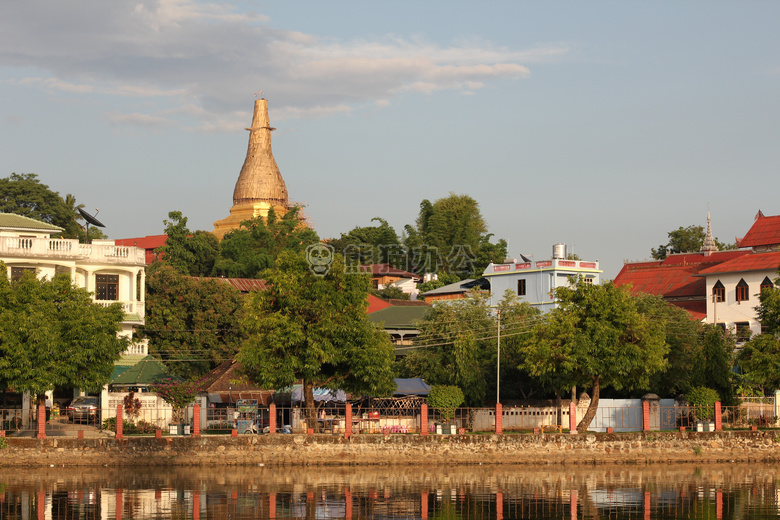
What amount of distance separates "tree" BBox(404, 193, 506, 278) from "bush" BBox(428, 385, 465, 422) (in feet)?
138

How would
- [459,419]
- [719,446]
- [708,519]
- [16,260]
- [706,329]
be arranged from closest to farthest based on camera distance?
[708,519]
[719,446]
[459,419]
[16,260]
[706,329]

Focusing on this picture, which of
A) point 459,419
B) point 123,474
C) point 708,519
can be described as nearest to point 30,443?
point 123,474

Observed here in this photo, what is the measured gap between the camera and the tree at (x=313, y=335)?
35.9m

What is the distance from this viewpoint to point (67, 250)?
4494 cm

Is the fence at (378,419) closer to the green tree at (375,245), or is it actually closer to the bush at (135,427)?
the bush at (135,427)

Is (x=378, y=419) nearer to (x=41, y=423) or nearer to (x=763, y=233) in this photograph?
(x=41, y=423)

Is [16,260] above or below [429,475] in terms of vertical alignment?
above

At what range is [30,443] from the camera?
33.7m

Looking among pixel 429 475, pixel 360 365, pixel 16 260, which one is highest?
pixel 16 260

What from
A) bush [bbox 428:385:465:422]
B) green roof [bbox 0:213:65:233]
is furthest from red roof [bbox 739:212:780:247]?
green roof [bbox 0:213:65:233]

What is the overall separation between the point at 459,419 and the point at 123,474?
13.0 meters

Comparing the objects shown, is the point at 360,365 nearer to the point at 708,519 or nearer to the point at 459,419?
the point at 459,419

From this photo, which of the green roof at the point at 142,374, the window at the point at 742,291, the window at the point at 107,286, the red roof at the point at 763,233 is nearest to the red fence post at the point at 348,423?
the green roof at the point at 142,374

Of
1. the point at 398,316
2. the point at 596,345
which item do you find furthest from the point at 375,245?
the point at 596,345
